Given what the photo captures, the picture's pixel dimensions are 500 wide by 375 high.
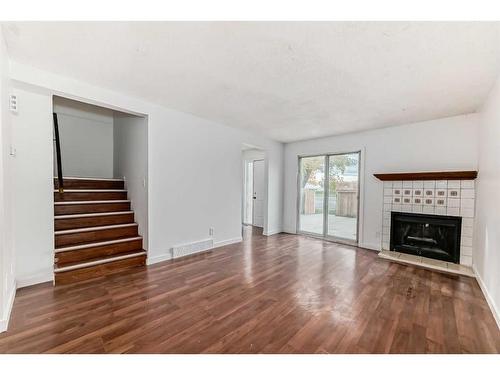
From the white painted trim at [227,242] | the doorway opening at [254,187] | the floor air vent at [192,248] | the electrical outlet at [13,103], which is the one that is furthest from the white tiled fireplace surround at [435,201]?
the electrical outlet at [13,103]

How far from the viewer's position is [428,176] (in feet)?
11.8

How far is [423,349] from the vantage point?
1610mm

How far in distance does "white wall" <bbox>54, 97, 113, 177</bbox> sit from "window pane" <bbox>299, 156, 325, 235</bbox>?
177 inches

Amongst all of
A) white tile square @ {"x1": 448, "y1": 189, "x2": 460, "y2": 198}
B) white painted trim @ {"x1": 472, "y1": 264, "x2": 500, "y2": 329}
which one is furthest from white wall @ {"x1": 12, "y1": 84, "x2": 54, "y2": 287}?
white tile square @ {"x1": 448, "y1": 189, "x2": 460, "y2": 198}

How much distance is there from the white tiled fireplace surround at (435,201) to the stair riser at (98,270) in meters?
4.30

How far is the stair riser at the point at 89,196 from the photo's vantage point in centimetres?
333

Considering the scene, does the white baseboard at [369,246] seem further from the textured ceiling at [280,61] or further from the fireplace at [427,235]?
the textured ceiling at [280,61]

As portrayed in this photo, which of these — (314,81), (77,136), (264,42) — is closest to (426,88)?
(314,81)

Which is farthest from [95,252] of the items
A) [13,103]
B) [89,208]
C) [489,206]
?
[489,206]

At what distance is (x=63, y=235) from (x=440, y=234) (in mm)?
5618

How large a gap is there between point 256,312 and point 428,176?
11.5 ft
